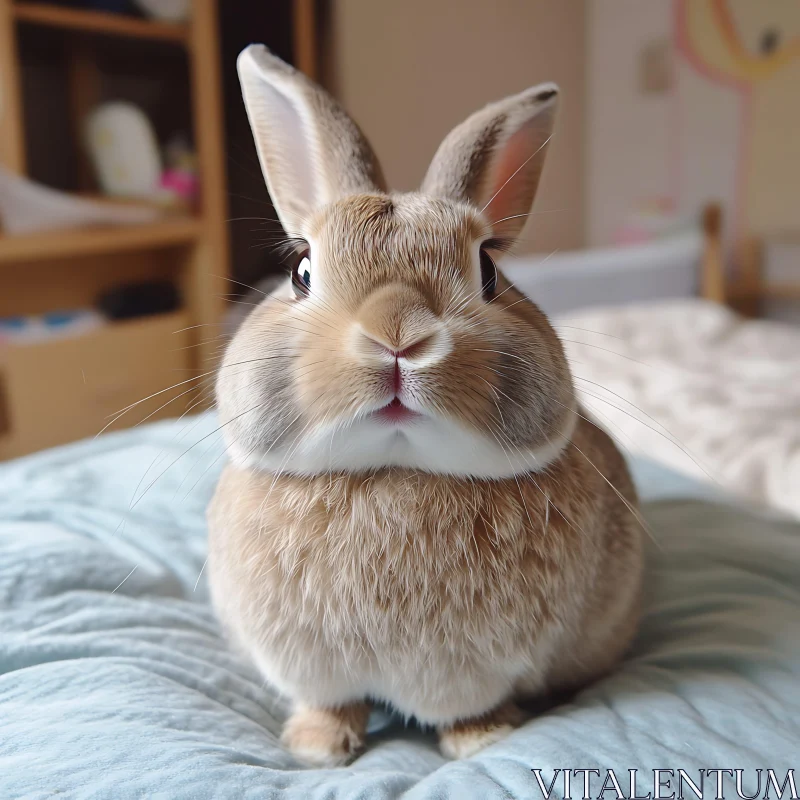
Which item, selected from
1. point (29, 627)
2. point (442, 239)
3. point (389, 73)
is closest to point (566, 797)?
point (442, 239)

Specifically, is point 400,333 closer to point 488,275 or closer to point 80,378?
point 488,275

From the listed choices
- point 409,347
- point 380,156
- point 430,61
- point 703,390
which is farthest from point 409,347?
point 430,61

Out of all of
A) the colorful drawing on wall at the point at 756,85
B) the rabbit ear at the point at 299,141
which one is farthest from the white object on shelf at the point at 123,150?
the colorful drawing on wall at the point at 756,85

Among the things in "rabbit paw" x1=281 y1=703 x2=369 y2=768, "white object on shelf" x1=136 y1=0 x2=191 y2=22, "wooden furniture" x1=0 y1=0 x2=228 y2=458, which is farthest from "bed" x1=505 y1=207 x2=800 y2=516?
"white object on shelf" x1=136 y1=0 x2=191 y2=22

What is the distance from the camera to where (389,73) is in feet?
9.20

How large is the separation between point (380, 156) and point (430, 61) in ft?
1.61

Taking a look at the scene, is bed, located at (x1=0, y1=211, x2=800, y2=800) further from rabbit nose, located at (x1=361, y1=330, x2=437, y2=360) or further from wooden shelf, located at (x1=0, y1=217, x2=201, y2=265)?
wooden shelf, located at (x1=0, y1=217, x2=201, y2=265)

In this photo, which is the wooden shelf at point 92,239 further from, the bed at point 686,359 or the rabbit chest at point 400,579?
the rabbit chest at point 400,579

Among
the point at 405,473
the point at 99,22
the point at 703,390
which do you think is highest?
the point at 99,22

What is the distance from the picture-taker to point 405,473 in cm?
56

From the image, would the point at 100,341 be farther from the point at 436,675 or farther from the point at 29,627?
the point at 436,675

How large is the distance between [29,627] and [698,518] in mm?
802

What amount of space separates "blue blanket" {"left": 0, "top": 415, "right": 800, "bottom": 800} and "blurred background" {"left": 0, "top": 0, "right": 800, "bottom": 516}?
0.59m

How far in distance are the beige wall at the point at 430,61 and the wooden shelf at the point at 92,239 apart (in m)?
0.78
